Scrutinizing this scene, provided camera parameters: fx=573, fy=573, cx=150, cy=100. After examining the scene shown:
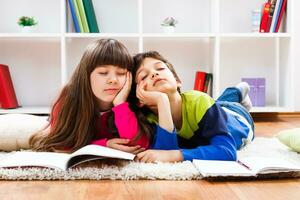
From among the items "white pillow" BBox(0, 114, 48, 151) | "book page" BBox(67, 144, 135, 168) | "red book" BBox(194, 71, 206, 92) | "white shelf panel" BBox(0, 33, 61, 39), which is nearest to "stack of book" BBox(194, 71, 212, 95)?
"red book" BBox(194, 71, 206, 92)

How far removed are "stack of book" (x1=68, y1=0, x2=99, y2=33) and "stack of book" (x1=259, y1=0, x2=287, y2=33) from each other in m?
1.06

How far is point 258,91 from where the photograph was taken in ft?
12.2

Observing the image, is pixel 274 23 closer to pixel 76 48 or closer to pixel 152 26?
pixel 152 26

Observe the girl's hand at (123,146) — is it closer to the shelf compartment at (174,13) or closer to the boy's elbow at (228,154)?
the boy's elbow at (228,154)

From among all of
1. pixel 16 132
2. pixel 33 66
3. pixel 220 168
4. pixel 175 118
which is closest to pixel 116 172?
pixel 220 168

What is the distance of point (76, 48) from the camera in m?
3.82

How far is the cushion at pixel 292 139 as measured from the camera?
2.16 m

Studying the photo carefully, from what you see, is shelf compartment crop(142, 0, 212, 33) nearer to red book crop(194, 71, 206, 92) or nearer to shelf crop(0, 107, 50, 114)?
red book crop(194, 71, 206, 92)

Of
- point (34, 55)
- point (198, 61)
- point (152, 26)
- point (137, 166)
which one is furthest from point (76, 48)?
point (137, 166)

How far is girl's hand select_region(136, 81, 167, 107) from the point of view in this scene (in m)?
1.89

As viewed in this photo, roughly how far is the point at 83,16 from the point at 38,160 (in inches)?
77.0

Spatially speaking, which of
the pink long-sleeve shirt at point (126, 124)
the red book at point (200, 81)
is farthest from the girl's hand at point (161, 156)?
the red book at point (200, 81)

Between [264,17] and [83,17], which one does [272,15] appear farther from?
[83,17]

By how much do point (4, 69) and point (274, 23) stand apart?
173 centimetres
